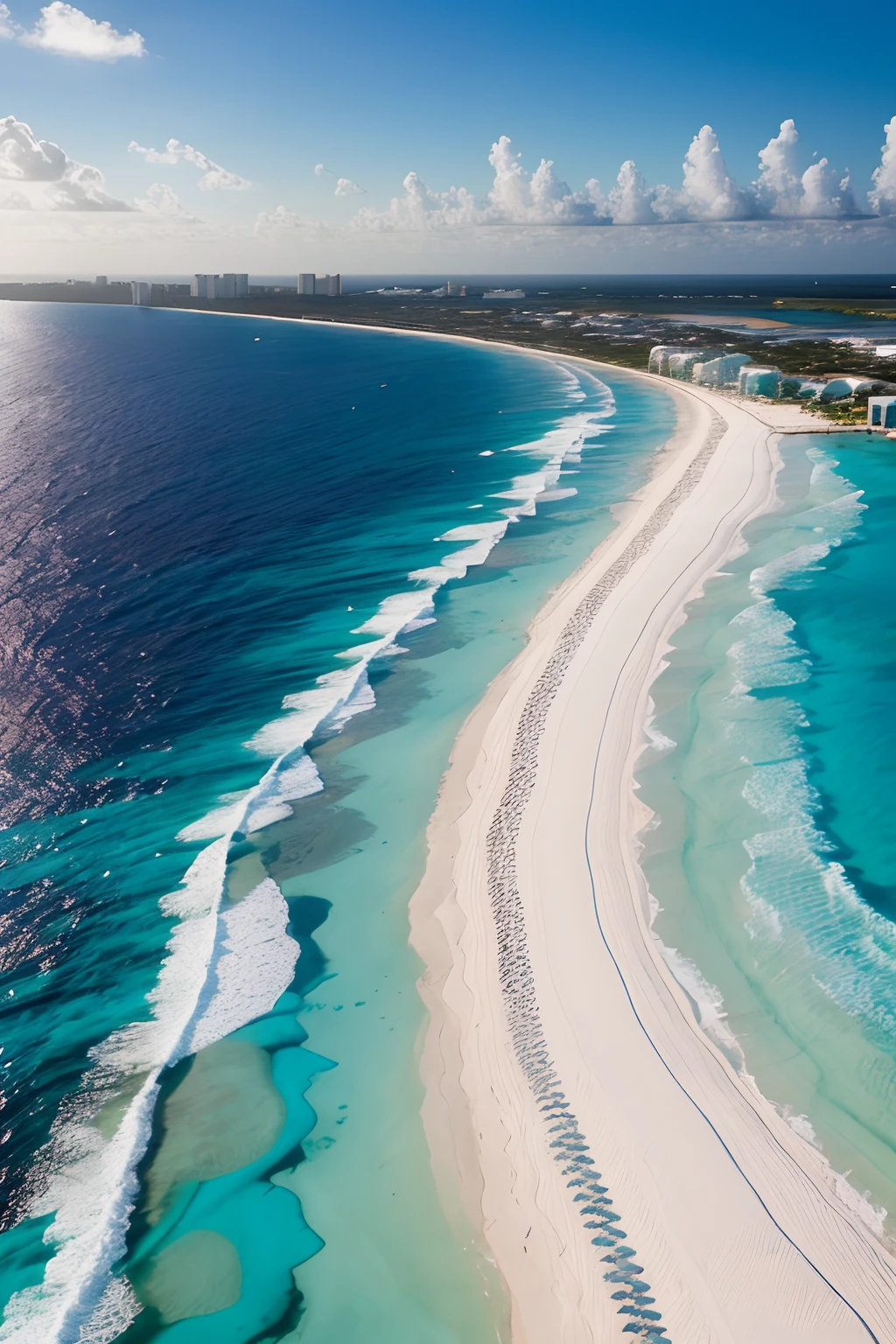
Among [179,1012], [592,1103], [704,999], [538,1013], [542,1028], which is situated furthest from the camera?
[179,1012]

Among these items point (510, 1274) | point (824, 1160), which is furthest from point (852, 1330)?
point (510, 1274)

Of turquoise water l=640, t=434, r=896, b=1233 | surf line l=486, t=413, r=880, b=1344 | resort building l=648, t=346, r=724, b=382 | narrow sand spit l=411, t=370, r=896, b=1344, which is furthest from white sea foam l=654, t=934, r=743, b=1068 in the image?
resort building l=648, t=346, r=724, b=382

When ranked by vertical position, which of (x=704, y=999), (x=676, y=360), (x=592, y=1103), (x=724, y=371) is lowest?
(x=592, y=1103)

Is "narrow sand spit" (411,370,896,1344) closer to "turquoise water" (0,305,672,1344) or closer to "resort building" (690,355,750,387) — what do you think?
"turquoise water" (0,305,672,1344)

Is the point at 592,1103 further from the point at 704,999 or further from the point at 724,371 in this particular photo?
the point at 724,371

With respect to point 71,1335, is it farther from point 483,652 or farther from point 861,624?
point 861,624

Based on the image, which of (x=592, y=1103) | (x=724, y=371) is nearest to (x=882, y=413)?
(x=724, y=371)

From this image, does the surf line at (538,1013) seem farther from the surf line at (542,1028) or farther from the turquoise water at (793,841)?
the turquoise water at (793,841)
